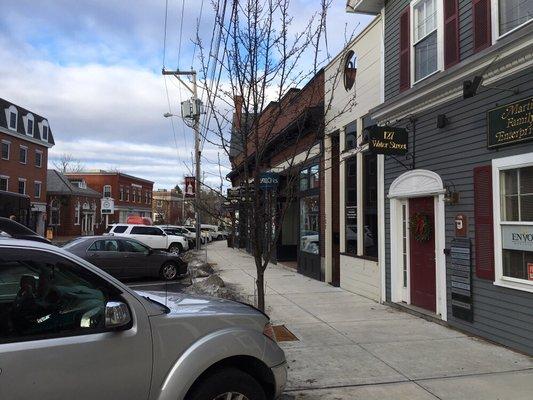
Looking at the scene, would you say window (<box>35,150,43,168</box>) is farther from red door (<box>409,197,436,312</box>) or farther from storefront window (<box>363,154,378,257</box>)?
red door (<box>409,197,436,312</box>)

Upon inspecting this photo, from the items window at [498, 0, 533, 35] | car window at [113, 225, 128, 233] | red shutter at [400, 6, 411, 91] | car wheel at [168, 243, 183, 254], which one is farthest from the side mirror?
car wheel at [168, 243, 183, 254]

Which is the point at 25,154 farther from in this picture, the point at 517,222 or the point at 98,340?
the point at 98,340

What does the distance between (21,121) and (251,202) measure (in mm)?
44358

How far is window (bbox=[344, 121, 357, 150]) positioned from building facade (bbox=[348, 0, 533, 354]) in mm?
1514

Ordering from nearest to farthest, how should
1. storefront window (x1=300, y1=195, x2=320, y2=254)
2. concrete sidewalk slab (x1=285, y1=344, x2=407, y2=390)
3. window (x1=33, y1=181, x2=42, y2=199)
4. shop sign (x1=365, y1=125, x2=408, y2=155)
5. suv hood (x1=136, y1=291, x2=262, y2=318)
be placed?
1. suv hood (x1=136, y1=291, x2=262, y2=318)
2. concrete sidewalk slab (x1=285, y1=344, x2=407, y2=390)
3. shop sign (x1=365, y1=125, x2=408, y2=155)
4. storefront window (x1=300, y1=195, x2=320, y2=254)
5. window (x1=33, y1=181, x2=42, y2=199)

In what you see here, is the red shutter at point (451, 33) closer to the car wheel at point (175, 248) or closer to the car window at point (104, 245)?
the car window at point (104, 245)

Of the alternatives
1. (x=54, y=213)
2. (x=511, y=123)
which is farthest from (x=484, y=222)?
(x=54, y=213)

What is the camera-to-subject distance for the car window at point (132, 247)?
1625cm

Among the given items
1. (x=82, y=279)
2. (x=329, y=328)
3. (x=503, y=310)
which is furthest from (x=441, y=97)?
(x=82, y=279)

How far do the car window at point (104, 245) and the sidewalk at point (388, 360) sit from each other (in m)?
7.80

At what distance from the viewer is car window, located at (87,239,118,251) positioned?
15703mm

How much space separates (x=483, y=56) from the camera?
6.94m

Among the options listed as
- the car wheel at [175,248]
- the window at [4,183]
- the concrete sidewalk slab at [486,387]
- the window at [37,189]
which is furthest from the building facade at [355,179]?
the window at [37,189]

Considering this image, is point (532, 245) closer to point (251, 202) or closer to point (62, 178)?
point (251, 202)
